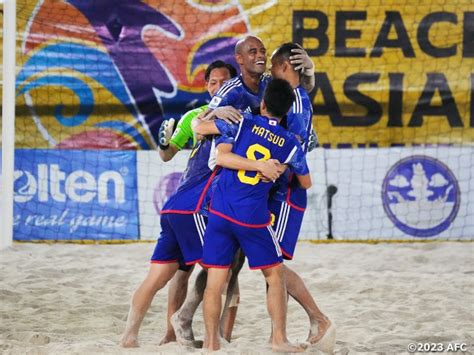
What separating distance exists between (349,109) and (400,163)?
2.60 ft

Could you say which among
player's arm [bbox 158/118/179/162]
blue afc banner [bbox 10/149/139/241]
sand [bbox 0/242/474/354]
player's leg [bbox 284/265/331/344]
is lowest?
sand [bbox 0/242/474/354]

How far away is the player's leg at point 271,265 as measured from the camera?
17.5 feet

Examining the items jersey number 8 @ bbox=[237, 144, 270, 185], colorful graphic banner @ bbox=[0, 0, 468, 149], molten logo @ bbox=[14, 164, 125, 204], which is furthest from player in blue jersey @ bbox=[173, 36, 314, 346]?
molten logo @ bbox=[14, 164, 125, 204]

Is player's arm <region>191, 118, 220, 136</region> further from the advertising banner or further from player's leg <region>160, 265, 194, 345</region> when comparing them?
the advertising banner

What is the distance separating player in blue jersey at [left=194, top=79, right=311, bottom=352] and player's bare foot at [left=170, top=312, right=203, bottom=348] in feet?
1.07

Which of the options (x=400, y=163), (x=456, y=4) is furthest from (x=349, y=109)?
(x=456, y=4)

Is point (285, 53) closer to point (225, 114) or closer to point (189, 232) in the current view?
point (225, 114)

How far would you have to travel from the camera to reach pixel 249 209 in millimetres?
5301

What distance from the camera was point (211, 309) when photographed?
5.34 metres

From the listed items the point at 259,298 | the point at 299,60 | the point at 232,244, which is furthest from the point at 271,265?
the point at 259,298

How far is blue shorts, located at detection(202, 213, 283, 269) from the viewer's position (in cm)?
533

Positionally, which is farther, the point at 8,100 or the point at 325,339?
the point at 8,100

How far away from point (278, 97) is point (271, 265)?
0.94m

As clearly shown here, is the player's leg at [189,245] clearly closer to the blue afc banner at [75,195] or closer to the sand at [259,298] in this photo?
the sand at [259,298]
